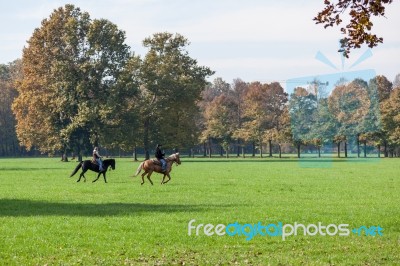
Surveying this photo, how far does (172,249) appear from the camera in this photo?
593 inches

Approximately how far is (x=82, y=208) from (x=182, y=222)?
19.0 ft

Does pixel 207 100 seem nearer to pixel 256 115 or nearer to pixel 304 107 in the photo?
pixel 256 115

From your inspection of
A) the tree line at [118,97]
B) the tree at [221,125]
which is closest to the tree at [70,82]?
the tree line at [118,97]

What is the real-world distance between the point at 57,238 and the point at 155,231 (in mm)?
2656

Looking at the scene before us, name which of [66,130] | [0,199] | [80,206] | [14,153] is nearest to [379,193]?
[80,206]

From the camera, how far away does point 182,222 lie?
19.4m

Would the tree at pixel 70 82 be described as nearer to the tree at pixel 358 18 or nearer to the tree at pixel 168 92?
the tree at pixel 168 92

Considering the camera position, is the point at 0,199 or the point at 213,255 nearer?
the point at 213,255

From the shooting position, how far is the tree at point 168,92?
90.3 meters

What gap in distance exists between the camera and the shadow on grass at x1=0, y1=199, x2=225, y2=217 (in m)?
22.1

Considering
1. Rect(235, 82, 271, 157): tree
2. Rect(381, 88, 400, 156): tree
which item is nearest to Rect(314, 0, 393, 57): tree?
Rect(381, 88, 400, 156): tree

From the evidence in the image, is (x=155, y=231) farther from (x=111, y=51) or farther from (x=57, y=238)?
(x=111, y=51)

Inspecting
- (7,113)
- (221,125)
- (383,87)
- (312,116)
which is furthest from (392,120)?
(7,113)

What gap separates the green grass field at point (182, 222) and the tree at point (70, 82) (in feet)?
156
